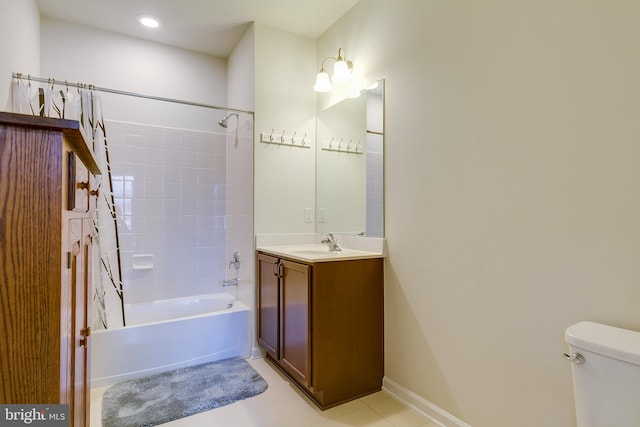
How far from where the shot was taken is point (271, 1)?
7.86ft

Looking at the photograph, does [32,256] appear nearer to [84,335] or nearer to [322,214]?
[84,335]

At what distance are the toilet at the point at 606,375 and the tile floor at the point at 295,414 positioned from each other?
92 centimetres

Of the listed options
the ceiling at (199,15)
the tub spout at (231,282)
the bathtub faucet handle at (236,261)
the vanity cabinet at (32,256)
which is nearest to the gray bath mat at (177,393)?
the tub spout at (231,282)

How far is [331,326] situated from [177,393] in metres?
1.08

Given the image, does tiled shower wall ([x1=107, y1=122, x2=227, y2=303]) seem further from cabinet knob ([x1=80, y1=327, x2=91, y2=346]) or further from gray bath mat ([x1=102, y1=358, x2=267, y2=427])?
cabinet knob ([x1=80, y1=327, x2=91, y2=346])

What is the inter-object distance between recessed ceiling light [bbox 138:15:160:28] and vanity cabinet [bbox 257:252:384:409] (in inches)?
84.7

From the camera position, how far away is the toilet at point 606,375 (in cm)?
98

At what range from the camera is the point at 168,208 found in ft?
10.1

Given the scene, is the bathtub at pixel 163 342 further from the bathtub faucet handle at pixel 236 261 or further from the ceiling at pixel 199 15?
the ceiling at pixel 199 15

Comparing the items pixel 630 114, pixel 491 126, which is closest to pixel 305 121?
pixel 491 126

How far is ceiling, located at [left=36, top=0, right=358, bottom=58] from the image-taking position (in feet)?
7.97

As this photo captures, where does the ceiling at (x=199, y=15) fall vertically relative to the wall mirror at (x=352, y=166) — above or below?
above

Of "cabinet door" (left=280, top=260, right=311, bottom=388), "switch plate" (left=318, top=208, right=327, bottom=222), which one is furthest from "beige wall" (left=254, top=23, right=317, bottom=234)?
"cabinet door" (left=280, top=260, right=311, bottom=388)

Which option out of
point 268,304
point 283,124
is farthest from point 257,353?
point 283,124
